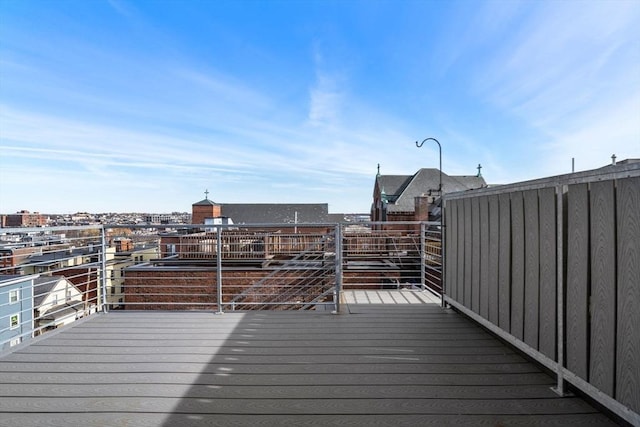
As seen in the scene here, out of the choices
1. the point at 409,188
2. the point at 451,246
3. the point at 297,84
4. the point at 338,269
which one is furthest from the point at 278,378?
the point at 409,188

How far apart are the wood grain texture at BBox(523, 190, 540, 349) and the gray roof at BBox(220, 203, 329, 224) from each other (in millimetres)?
29201

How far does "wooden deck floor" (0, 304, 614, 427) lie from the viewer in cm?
163

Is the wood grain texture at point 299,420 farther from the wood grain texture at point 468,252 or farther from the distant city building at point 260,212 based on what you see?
the distant city building at point 260,212

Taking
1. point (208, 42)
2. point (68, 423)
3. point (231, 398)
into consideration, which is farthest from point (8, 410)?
point (208, 42)

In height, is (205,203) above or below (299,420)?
above

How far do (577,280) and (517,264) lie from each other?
A: 0.59 meters

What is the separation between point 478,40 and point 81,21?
1035cm

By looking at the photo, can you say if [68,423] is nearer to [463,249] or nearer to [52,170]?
[463,249]

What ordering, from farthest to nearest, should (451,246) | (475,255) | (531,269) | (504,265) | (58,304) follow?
(58,304) < (451,246) < (475,255) < (504,265) < (531,269)

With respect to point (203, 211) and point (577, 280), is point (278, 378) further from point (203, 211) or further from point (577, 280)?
point (203, 211)

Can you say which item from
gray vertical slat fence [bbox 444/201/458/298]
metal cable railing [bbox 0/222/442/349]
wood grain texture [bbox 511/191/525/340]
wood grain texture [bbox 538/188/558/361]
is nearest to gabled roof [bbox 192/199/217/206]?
metal cable railing [bbox 0/222/442/349]

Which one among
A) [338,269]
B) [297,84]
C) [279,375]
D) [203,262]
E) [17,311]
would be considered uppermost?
[297,84]

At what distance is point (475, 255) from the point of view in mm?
2982

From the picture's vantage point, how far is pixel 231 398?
5.91 ft
